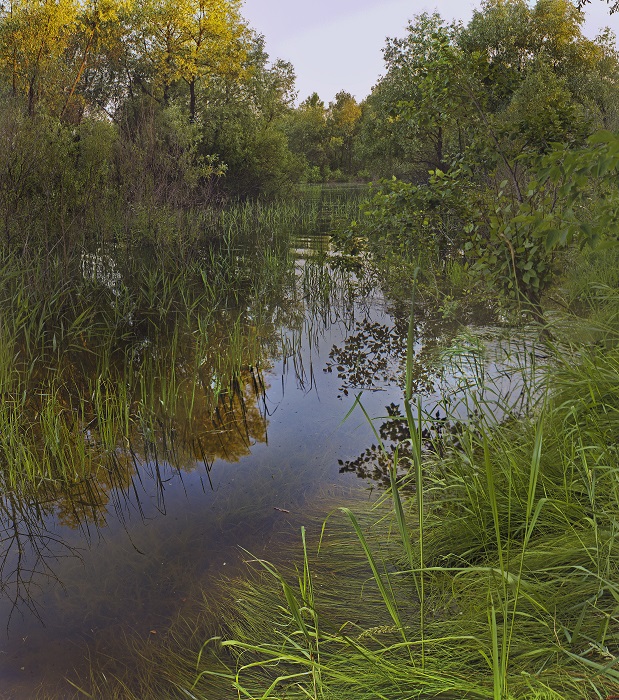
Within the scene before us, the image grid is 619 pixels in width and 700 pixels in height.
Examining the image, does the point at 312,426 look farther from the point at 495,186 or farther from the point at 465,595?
the point at 495,186

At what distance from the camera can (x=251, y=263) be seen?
11.2 meters

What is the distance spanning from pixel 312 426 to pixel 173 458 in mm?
1210

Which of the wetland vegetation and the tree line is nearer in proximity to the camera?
the wetland vegetation

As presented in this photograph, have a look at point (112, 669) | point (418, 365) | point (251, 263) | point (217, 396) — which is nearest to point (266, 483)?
point (217, 396)

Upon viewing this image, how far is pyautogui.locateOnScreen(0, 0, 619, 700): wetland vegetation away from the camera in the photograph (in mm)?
2148

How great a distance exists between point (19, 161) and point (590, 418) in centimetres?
730

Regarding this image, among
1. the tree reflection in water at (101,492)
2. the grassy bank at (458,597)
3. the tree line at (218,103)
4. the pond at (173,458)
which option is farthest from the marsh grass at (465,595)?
the tree line at (218,103)

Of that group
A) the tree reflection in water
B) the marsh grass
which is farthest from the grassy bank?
the tree reflection in water

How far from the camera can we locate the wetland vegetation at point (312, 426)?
2148 millimetres

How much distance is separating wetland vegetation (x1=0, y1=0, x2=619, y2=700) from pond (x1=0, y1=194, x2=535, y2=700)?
0.02 metres

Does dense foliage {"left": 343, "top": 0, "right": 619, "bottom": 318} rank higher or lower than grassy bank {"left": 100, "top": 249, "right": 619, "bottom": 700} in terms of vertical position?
higher

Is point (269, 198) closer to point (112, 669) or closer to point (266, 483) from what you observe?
point (266, 483)

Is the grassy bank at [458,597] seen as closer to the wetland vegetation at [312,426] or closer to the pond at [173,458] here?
the wetland vegetation at [312,426]

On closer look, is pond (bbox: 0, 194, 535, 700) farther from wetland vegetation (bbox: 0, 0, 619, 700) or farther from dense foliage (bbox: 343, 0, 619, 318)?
dense foliage (bbox: 343, 0, 619, 318)
